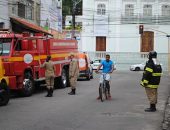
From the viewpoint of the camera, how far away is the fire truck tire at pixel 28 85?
1983cm

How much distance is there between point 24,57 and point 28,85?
3.95 feet

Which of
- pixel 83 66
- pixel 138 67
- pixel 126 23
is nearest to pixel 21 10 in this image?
pixel 83 66

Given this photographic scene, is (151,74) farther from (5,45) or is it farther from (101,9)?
(101,9)

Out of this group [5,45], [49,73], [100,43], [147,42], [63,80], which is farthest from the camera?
[100,43]

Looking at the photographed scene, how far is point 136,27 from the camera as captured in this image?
66.4 metres

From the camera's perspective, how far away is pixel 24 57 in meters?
20.1

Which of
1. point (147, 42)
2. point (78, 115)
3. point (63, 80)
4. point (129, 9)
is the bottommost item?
point (78, 115)

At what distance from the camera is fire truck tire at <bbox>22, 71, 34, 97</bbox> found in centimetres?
1983

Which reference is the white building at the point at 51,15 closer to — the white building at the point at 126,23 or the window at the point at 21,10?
the window at the point at 21,10

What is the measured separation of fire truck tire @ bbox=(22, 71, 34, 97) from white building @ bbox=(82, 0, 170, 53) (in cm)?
4624

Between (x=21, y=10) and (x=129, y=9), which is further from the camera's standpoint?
(x=129, y=9)

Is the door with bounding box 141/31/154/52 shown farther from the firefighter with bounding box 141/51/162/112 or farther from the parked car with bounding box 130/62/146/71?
the firefighter with bounding box 141/51/162/112

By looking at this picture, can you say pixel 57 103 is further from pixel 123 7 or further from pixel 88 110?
pixel 123 7

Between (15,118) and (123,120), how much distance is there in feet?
9.72
